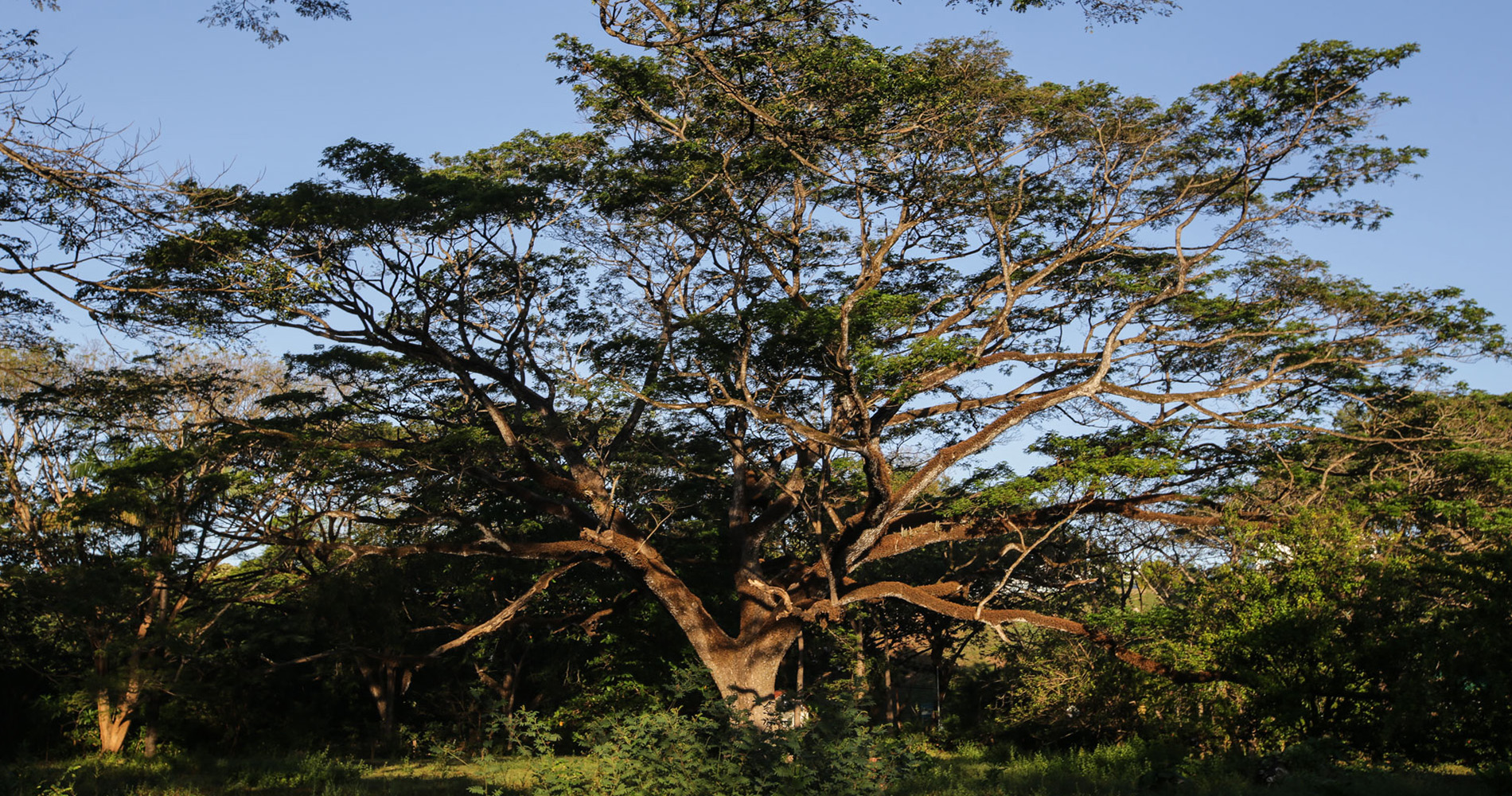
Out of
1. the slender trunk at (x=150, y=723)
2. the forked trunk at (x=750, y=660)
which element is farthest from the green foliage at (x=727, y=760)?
the slender trunk at (x=150, y=723)

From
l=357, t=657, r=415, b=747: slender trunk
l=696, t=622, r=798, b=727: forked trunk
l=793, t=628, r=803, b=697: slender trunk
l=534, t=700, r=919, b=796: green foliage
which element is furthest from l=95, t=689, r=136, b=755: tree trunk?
l=534, t=700, r=919, b=796: green foliage

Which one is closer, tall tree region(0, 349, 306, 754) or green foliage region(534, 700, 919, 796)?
green foliage region(534, 700, 919, 796)

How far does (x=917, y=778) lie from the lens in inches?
380

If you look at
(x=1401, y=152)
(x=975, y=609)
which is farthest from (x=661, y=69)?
(x=1401, y=152)

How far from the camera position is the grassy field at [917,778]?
26.3ft

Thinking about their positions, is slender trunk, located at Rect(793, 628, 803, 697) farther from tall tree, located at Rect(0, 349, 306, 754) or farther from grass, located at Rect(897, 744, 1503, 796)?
tall tree, located at Rect(0, 349, 306, 754)

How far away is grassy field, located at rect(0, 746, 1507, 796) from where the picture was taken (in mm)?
8008

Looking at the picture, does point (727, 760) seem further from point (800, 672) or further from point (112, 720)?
point (112, 720)

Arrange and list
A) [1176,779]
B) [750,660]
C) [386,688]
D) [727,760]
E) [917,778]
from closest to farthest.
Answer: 1. [727,760]
2. [1176,779]
3. [917,778]
4. [750,660]
5. [386,688]

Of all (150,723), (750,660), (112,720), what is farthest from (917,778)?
(112,720)

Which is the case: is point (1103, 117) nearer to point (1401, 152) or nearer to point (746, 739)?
point (1401, 152)

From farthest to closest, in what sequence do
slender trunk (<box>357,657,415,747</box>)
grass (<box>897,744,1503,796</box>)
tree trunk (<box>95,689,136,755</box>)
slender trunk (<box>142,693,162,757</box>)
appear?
1. slender trunk (<box>357,657,415,747</box>)
2. slender trunk (<box>142,693,162,757</box>)
3. tree trunk (<box>95,689,136,755</box>)
4. grass (<box>897,744,1503,796</box>)

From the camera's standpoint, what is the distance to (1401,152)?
1174 centimetres

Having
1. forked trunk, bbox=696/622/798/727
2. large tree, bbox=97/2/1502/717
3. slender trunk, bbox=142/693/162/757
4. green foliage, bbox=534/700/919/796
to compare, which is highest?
large tree, bbox=97/2/1502/717
